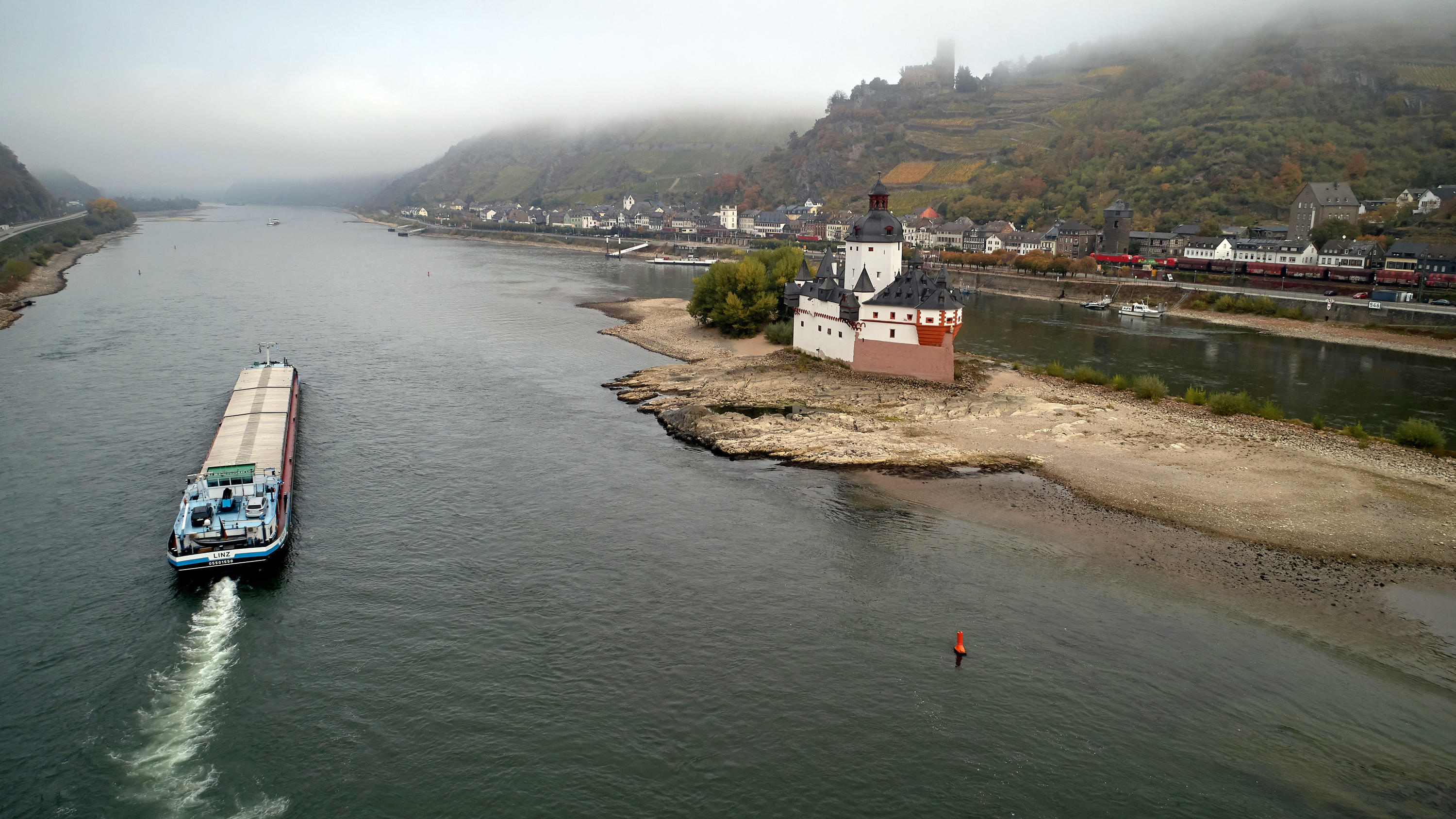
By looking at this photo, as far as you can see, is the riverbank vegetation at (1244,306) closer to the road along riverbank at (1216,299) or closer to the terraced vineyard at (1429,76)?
the road along riverbank at (1216,299)

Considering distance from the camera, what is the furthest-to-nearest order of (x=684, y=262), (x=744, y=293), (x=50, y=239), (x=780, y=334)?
(x=684, y=262), (x=50, y=239), (x=744, y=293), (x=780, y=334)

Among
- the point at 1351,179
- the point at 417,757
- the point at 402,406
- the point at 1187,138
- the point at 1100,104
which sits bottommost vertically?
the point at 417,757

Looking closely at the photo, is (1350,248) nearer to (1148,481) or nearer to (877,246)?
(877,246)

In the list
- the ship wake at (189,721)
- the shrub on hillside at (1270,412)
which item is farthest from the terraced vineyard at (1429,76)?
the ship wake at (189,721)

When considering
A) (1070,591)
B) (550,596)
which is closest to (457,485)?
(550,596)

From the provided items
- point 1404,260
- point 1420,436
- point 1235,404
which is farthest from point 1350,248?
point 1420,436

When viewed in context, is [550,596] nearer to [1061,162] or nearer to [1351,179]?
[1351,179]
